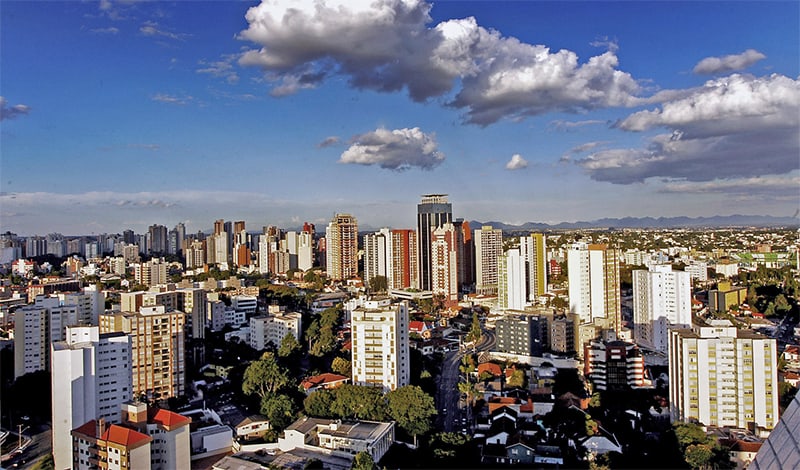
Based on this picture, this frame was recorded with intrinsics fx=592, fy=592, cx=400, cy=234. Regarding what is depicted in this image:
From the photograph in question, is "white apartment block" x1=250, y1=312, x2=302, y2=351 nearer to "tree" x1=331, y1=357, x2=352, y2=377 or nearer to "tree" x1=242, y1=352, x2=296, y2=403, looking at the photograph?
"tree" x1=331, y1=357, x2=352, y2=377

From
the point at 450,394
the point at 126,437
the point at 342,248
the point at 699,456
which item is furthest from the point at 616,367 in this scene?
the point at 342,248

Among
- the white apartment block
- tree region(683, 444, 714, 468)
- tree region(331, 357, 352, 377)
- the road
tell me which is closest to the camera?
tree region(683, 444, 714, 468)

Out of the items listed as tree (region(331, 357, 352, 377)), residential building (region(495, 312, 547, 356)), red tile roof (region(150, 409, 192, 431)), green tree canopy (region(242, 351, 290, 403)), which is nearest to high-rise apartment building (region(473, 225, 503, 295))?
residential building (region(495, 312, 547, 356))

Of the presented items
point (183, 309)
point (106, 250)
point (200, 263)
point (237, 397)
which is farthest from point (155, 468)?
point (106, 250)

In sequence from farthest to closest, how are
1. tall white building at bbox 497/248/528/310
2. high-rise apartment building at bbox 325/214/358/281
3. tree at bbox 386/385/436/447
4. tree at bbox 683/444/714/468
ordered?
high-rise apartment building at bbox 325/214/358/281 → tall white building at bbox 497/248/528/310 → tree at bbox 386/385/436/447 → tree at bbox 683/444/714/468

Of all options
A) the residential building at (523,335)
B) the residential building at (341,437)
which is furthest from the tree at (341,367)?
the residential building at (523,335)

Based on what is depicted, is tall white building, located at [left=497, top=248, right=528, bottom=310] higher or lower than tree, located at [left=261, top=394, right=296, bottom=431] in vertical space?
higher
